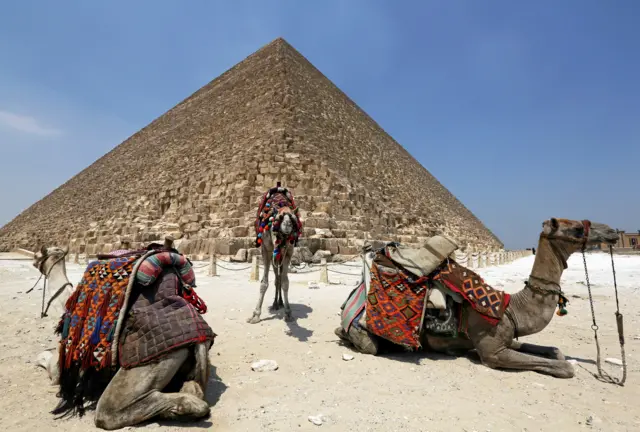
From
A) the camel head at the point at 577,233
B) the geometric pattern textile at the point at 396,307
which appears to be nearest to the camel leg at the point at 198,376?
the geometric pattern textile at the point at 396,307

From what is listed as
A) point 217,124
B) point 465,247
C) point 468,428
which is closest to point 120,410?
point 468,428

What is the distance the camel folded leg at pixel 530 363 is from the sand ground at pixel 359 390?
Result: 0.06m

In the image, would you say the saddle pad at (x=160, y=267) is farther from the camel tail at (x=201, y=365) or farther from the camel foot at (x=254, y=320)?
the camel foot at (x=254, y=320)

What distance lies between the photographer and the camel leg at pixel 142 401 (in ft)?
5.90

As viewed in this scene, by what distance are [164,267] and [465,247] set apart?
34.4m

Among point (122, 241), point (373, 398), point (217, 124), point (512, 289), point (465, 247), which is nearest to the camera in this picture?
point (373, 398)

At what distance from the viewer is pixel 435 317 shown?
2783 millimetres

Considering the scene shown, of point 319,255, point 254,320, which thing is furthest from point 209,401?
point 319,255

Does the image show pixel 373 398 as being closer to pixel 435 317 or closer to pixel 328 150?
pixel 435 317

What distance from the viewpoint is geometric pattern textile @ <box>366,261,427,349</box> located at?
276 cm

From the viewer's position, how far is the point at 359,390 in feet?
7.61

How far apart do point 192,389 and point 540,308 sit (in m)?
2.51

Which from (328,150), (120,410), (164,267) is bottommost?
(120,410)

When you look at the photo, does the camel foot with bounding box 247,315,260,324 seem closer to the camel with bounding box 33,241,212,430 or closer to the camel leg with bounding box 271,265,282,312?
the camel leg with bounding box 271,265,282,312
